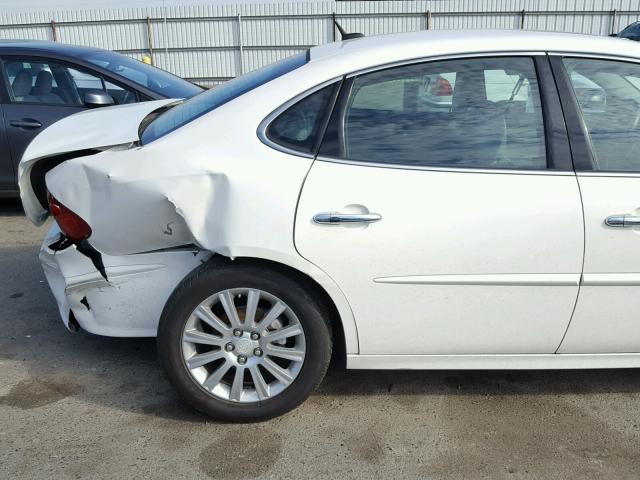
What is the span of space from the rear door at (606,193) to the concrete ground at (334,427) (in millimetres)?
400

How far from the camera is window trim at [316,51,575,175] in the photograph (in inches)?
106

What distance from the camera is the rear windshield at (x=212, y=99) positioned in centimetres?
294

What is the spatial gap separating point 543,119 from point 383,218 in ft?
2.66

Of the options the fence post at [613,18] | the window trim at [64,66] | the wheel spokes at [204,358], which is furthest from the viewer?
the fence post at [613,18]

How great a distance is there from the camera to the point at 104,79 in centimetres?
580

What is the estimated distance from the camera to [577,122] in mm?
2754

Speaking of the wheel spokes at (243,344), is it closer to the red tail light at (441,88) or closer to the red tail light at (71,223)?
the red tail light at (71,223)

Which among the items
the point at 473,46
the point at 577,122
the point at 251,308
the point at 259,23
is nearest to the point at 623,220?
the point at 577,122

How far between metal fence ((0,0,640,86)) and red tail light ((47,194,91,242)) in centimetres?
1788

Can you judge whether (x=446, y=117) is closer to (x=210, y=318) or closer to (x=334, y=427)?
(x=210, y=318)

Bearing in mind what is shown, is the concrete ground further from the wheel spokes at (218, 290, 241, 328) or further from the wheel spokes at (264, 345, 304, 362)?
the wheel spokes at (218, 290, 241, 328)

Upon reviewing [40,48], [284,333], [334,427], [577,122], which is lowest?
[334,427]

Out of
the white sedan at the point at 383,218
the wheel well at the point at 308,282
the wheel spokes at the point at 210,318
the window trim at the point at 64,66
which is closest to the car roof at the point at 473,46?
the white sedan at the point at 383,218

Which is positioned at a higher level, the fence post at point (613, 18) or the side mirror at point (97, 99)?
the fence post at point (613, 18)
